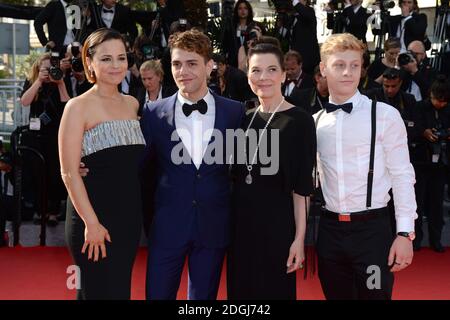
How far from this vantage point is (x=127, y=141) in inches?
118

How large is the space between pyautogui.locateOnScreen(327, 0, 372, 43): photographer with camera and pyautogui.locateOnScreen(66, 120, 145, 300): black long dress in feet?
18.5

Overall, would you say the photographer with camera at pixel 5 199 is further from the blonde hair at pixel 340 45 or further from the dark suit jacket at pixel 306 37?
the blonde hair at pixel 340 45

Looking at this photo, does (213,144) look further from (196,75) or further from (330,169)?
(330,169)

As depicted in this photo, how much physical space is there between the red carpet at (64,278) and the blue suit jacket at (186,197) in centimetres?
171

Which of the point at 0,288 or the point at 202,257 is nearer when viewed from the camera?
the point at 202,257

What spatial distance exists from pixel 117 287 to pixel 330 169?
3.37 feet

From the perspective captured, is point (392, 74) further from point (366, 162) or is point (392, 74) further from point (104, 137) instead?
point (104, 137)

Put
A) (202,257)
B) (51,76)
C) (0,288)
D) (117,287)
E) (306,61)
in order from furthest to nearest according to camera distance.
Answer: (306,61) → (51,76) → (0,288) → (202,257) → (117,287)

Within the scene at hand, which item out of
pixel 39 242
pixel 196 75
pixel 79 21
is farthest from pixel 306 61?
pixel 196 75

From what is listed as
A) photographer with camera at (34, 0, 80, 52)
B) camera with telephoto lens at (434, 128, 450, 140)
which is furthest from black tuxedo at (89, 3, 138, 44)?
camera with telephoto lens at (434, 128, 450, 140)

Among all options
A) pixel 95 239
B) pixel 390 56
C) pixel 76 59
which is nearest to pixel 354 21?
pixel 390 56

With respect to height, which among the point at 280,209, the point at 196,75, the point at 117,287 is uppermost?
the point at 196,75

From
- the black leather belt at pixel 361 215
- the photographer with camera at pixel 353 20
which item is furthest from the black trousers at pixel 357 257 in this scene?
the photographer with camera at pixel 353 20

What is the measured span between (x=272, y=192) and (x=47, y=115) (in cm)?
355
